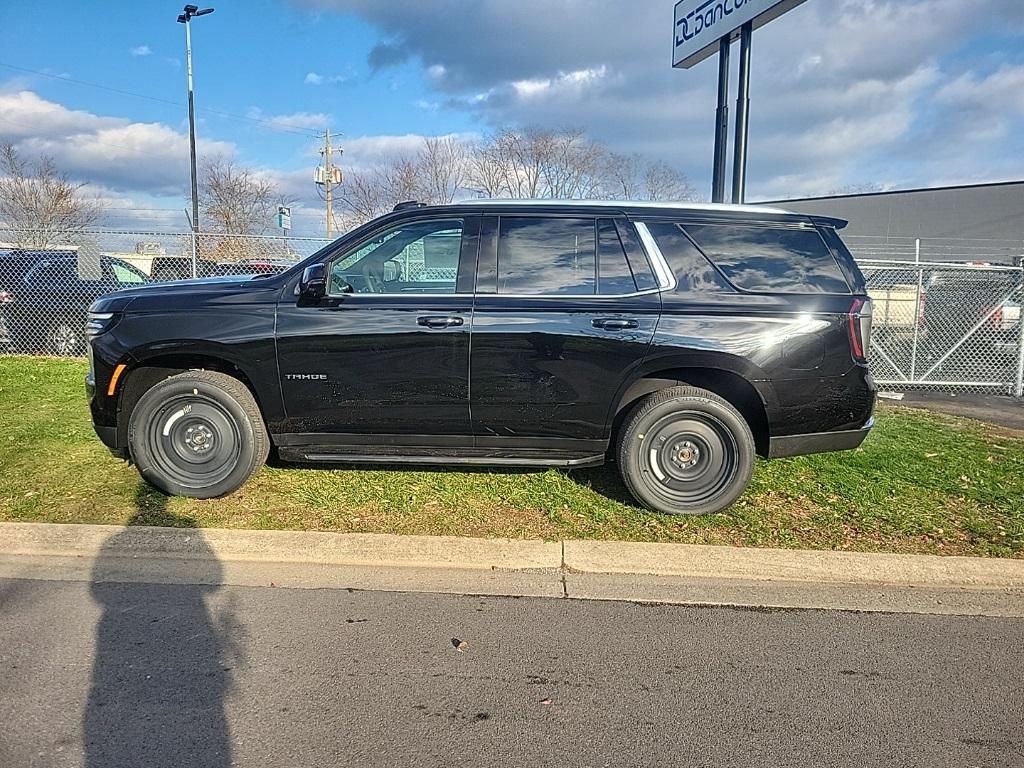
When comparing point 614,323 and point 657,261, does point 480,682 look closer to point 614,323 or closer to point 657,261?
point 614,323

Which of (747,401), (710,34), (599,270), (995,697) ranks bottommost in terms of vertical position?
(995,697)

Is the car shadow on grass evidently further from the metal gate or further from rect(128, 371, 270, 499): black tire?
the metal gate

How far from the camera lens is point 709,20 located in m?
9.96

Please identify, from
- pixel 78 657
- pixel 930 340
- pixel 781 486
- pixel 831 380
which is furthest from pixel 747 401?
pixel 930 340

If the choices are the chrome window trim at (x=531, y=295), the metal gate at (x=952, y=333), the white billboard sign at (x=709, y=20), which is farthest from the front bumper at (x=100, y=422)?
the metal gate at (x=952, y=333)

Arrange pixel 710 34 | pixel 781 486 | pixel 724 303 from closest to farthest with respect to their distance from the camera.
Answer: pixel 724 303 → pixel 781 486 → pixel 710 34

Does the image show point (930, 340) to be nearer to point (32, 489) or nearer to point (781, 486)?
point (781, 486)

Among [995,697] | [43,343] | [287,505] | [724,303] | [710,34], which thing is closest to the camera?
[995,697]

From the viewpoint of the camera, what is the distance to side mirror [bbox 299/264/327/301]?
4551 millimetres

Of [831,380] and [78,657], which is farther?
[831,380]

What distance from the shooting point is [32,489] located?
507 centimetres

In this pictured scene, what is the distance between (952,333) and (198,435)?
9791mm

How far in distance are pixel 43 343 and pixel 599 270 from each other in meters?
10.8

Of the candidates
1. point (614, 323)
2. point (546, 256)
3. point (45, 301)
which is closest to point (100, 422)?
point (546, 256)
